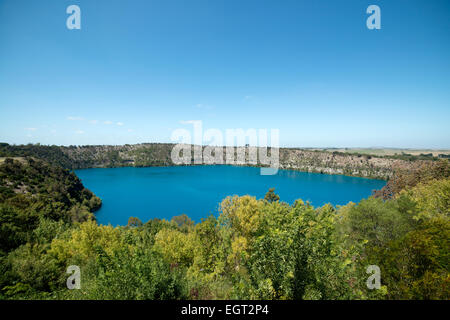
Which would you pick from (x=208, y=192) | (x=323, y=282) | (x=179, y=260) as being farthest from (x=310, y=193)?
(x=323, y=282)

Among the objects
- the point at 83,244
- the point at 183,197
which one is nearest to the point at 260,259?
the point at 83,244

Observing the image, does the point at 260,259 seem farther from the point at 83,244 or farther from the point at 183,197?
the point at 183,197

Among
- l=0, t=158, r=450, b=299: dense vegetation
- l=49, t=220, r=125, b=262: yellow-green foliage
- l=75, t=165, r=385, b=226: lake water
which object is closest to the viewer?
l=0, t=158, r=450, b=299: dense vegetation

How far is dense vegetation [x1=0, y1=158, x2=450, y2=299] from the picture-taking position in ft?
21.4

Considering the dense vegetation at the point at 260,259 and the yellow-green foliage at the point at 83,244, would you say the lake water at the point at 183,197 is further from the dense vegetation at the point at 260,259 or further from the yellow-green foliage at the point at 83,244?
the dense vegetation at the point at 260,259

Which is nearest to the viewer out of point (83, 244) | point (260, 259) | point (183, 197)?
point (260, 259)

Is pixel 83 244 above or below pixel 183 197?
above

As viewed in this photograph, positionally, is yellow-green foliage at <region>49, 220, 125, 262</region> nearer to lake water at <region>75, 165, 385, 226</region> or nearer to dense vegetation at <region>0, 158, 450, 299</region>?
dense vegetation at <region>0, 158, 450, 299</region>

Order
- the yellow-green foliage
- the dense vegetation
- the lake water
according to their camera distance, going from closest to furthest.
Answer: the dense vegetation < the yellow-green foliage < the lake water

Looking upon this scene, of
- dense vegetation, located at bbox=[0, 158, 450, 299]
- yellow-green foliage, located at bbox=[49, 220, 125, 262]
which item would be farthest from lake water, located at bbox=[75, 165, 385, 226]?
dense vegetation, located at bbox=[0, 158, 450, 299]

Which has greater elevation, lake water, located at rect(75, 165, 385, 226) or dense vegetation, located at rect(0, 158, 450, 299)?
dense vegetation, located at rect(0, 158, 450, 299)

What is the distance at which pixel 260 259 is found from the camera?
21.8 feet

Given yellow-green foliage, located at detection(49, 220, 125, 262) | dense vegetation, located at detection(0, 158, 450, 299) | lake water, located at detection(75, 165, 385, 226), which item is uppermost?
dense vegetation, located at detection(0, 158, 450, 299)
